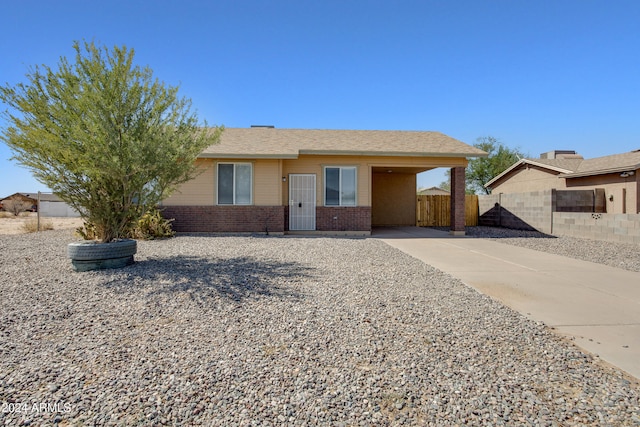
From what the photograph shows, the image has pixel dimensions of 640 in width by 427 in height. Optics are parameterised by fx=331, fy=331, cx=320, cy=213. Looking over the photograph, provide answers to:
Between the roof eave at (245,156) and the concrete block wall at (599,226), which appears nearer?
the concrete block wall at (599,226)

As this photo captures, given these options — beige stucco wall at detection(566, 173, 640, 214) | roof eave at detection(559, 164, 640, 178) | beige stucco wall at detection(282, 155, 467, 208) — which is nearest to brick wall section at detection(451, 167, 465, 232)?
beige stucco wall at detection(282, 155, 467, 208)

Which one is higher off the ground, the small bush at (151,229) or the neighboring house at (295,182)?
the neighboring house at (295,182)

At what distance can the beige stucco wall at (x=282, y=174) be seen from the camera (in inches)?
486

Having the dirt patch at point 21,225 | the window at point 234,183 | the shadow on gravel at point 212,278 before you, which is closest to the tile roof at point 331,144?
the window at point 234,183

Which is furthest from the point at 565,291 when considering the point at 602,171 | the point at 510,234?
the point at 602,171

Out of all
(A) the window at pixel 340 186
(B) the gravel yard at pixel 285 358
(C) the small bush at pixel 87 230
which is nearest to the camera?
(B) the gravel yard at pixel 285 358

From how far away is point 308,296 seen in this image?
15.3 feet

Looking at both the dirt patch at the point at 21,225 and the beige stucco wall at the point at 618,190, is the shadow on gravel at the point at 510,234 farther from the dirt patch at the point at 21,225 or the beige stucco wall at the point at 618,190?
the dirt patch at the point at 21,225

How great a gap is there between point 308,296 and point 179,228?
30.4 ft

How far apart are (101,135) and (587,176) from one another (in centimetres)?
2083

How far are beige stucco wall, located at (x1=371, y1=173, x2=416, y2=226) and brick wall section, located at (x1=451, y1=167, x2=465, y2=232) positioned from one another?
436 centimetres

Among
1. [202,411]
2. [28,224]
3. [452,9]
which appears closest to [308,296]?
[202,411]

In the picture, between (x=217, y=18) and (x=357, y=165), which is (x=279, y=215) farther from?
(x=217, y=18)

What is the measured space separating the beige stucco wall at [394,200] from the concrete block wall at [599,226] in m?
6.40
